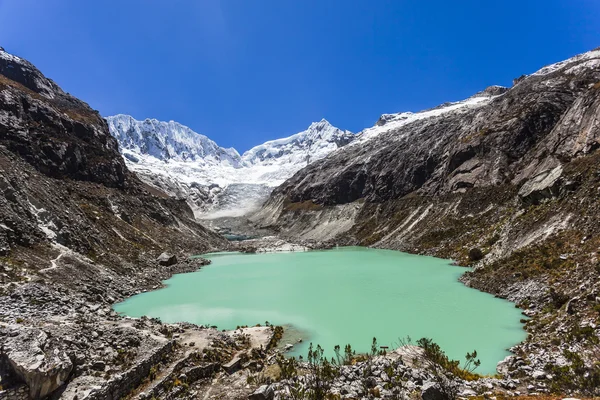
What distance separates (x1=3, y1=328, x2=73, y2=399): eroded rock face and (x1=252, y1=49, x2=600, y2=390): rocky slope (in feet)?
56.1

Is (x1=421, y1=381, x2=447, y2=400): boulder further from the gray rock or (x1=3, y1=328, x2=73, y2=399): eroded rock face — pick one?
(x1=3, y1=328, x2=73, y2=399): eroded rock face

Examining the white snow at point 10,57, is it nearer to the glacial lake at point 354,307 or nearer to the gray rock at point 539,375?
the glacial lake at point 354,307

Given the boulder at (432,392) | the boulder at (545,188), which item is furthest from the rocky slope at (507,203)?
the boulder at (432,392)

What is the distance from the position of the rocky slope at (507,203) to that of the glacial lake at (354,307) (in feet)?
7.21

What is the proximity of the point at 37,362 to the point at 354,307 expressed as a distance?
21.3m

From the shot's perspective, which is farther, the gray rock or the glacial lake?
the glacial lake

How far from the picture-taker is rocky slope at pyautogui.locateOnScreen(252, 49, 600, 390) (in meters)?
19.5

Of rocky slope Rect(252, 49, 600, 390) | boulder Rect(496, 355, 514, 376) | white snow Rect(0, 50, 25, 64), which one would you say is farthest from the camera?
white snow Rect(0, 50, 25, 64)

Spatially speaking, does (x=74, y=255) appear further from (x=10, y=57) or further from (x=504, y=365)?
(x=10, y=57)

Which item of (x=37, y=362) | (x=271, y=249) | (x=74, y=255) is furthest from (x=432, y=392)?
(x=271, y=249)

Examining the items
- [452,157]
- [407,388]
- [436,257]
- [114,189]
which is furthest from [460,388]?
[452,157]

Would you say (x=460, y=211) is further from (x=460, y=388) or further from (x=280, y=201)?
(x=280, y=201)

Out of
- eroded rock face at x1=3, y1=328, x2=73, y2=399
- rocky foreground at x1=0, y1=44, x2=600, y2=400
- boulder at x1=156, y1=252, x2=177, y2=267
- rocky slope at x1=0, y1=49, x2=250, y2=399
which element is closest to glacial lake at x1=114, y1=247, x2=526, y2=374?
rocky foreground at x1=0, y1=44, x2=600, y2=400

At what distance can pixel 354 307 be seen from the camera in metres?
27.8
